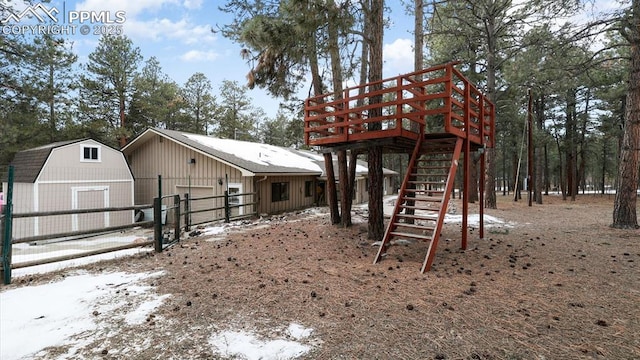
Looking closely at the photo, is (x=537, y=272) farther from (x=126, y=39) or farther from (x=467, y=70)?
(x=126, y=39)

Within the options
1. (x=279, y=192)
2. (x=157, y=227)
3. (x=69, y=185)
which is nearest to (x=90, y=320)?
(x=157, y=227)

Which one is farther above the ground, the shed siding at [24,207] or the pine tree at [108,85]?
the pine tree at [108,85]

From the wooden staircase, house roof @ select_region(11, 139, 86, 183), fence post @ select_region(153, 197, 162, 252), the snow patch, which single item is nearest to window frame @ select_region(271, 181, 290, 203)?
fence post @ select_region(153, 197, 162, 252)

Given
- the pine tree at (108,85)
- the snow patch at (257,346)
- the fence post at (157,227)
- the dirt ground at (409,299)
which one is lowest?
the snow patch at (257,346)

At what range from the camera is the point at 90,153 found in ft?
42.5

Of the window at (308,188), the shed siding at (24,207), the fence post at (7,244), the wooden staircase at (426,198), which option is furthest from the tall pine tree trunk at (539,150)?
the shed siding at (24,207)

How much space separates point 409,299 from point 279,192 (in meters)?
11.0

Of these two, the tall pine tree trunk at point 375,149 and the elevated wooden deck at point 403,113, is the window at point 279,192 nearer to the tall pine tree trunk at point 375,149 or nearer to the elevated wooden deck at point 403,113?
the elevated wooden deck at point 403,113

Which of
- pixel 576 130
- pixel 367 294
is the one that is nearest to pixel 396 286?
pixel 367 294

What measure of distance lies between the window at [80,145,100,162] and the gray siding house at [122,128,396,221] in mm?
2044

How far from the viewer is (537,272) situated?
4.40 m

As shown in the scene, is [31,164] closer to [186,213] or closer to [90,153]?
[90,153]

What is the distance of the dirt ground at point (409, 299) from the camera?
8.44 ft

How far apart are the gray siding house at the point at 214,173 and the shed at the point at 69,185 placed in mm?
1475
